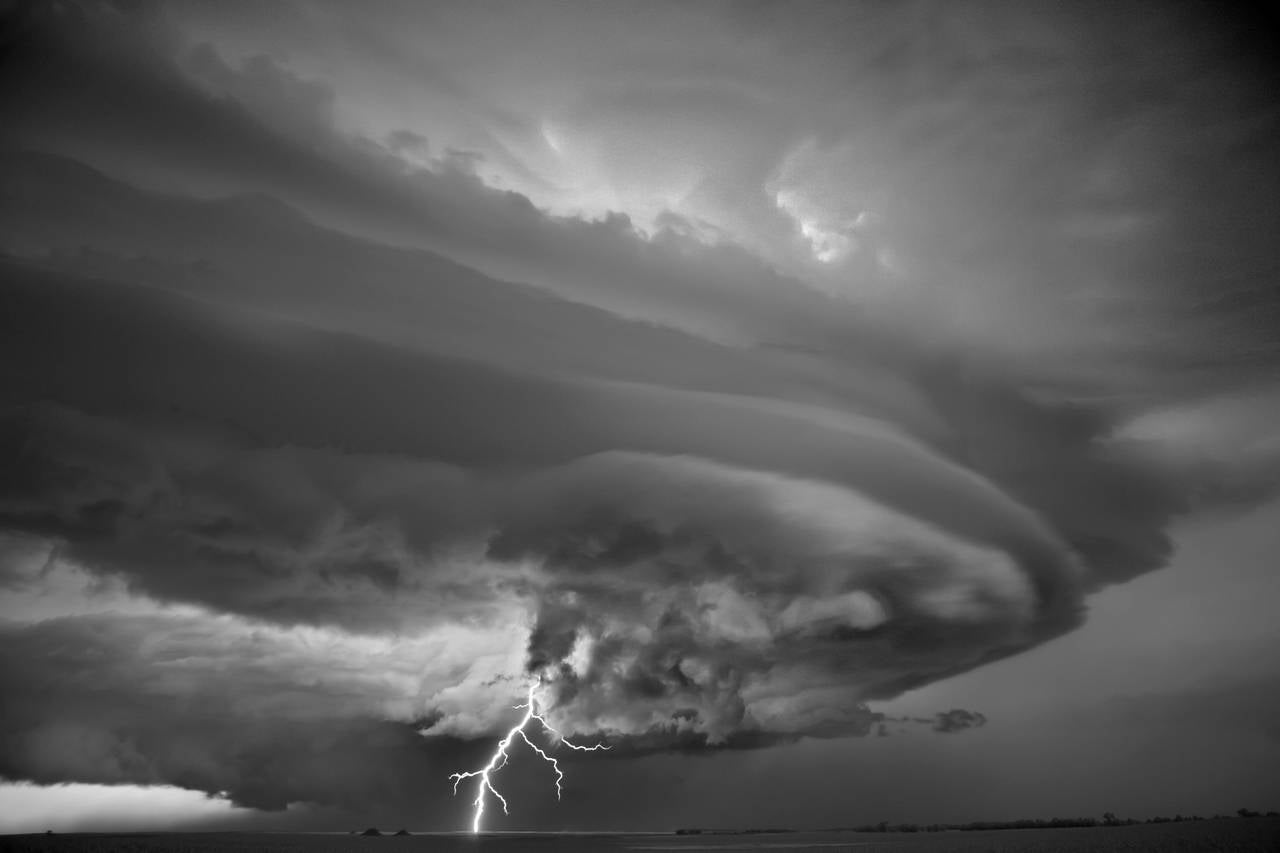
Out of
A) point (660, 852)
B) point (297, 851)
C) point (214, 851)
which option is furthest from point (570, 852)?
point (214, 851)

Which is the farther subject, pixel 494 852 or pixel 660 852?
pixel 494 852

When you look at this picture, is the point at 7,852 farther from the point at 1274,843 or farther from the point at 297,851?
the point at 1274,843

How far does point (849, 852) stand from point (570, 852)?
43944 mm

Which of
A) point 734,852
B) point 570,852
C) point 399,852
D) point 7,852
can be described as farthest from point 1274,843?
point 7,852

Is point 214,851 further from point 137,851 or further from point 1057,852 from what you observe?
point 1057,852

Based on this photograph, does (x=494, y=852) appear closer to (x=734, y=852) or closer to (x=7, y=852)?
(x=734, y=852)

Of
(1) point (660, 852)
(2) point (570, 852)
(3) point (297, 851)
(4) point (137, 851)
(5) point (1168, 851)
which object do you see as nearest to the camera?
(5) point (1168, 851)

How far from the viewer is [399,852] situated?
13050cm

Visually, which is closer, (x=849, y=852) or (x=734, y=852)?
(x=849, y=852)

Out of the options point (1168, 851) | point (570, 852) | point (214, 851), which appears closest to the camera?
point (1168, 851)

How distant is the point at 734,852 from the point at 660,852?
1453 centimetres

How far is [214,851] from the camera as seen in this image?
111 m

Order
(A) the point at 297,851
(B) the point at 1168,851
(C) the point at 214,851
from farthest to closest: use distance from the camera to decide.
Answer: (A) the point at 297,851, (C) the point at 214,851, (B) the point at 1168,851

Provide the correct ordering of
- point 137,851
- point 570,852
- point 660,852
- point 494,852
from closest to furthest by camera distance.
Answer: point 137,851, point 570,852, point 660,852, point 494,852
